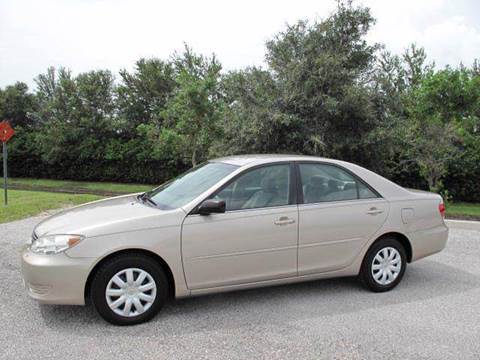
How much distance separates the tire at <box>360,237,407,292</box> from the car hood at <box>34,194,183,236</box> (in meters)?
2.17

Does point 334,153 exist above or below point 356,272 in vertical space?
above

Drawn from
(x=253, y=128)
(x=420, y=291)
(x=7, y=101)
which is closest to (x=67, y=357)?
(x=420, y=291)

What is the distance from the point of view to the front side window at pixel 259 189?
4.24 metres

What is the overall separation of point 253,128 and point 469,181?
739cm

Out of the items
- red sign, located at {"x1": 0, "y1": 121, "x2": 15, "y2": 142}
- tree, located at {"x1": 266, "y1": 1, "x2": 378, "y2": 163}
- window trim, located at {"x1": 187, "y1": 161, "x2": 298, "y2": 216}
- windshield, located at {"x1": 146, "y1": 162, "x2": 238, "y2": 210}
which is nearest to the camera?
window trim, located at {"x1": 187, "y1": 161, "x2": 298, "y2": 216}

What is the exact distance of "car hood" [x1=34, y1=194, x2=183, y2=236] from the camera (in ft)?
12.5

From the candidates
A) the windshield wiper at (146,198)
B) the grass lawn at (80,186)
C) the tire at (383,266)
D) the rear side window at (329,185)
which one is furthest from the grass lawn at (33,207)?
the tire at (383,266)

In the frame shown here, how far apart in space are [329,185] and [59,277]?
9.15ft

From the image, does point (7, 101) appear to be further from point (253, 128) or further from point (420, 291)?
point (420, 291)

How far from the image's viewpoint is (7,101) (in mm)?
29188

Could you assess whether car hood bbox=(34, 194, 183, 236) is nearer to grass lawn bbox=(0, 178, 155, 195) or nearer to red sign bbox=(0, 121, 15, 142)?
red sign bbox=(0, 121, 15, 142)

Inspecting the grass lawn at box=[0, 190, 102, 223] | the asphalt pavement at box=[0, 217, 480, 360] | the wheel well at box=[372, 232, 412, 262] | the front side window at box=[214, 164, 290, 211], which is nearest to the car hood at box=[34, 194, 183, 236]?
the front side window at box=[214, 164, 290, 211]

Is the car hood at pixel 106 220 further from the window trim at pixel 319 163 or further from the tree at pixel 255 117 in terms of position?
the tree at pixel 255 117

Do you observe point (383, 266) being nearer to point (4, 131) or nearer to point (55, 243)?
point (55, 243)
